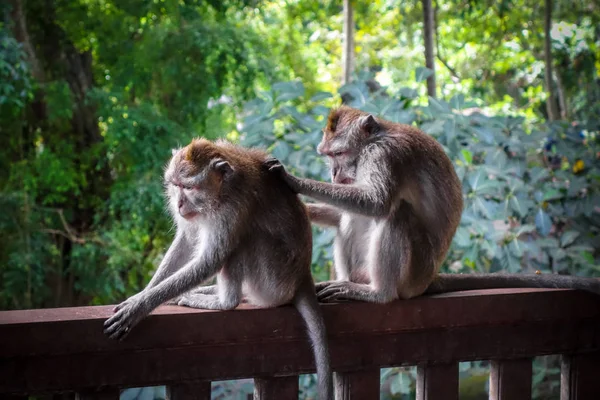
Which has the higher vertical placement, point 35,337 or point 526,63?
point 526,63

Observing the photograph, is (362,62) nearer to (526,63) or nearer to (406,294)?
(526,63)

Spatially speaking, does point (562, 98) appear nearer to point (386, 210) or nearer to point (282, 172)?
point (386, 210)

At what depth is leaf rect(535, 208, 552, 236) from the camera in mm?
4102

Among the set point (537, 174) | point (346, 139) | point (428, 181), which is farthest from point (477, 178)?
point (346, 139)

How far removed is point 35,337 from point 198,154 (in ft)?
2.59

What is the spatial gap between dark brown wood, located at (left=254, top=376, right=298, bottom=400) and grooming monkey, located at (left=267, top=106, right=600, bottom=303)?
0.45m

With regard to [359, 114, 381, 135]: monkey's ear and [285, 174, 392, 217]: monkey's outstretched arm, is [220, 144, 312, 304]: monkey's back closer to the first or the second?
[285, 174, 392, 217]: monkey's outstretched arm

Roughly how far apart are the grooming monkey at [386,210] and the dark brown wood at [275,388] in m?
0.45

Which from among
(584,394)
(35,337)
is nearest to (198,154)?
(35,337)

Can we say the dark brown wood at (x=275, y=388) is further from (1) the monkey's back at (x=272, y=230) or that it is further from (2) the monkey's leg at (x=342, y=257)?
(2) the monkey's leg at (x=342, y=257)

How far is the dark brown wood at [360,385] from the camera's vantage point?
183cm

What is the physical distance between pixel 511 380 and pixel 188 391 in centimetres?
93

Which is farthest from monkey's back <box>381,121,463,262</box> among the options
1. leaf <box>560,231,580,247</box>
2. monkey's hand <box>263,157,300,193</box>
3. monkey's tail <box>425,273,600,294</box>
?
leaf <box>560,231,580,247</box>

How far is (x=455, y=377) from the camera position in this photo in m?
1.92
